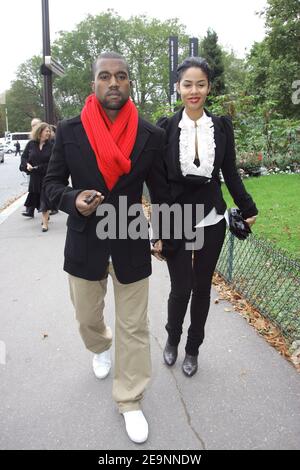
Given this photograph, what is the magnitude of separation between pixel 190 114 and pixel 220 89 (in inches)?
1356

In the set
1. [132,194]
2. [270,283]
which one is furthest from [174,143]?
[270,283]

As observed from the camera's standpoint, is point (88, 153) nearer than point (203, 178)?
Yes

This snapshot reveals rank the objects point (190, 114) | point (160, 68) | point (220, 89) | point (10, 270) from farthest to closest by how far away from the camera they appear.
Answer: point (160, 68) < point (220, 89) < point (10, 270) < point (190, 114)

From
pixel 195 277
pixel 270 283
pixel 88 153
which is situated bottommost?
pixel 270 283

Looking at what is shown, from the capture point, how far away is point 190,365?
116 inches

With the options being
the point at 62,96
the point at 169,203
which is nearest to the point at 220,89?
the point at 62,96

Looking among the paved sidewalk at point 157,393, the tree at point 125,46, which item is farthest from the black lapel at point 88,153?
the tree at point 125,46

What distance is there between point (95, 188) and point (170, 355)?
150 centimetres

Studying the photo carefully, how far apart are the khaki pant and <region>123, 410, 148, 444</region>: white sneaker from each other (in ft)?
0.12

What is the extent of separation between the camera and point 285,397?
2691 millimetres

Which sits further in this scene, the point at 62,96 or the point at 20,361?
the point at 62,96

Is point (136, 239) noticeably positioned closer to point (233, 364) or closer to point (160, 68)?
point (233, 364)

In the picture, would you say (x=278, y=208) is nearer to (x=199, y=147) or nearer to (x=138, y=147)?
(x=199, y=147)
